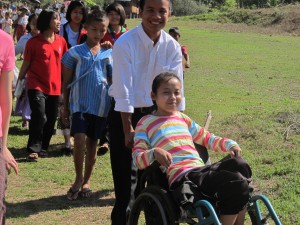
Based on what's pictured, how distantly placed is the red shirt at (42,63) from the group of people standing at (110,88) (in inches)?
0.5

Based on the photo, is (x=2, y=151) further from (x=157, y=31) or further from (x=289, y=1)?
(x=289, y=1)

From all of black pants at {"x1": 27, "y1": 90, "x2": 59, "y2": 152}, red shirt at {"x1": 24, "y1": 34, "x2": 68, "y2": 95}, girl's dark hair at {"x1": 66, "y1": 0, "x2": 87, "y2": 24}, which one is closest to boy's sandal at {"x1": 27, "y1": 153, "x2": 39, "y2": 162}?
black pants at {"x1": 27, "y1": 90, "x2": 59, "y2": 152}

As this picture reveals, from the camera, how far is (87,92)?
220 inches

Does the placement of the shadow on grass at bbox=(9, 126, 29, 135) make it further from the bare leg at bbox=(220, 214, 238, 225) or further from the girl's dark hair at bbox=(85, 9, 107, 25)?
the bare leg at bbox=(220, 214, 238, 225)

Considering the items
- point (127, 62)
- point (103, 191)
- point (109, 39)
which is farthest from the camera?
point (109, 39)

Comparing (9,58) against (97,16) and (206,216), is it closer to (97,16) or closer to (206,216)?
(206,216)

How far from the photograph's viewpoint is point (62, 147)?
7.68 meters

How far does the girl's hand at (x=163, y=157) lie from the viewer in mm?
3363

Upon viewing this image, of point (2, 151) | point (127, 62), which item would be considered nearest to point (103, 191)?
point (127, 62)

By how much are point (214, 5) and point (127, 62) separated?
7640 cm

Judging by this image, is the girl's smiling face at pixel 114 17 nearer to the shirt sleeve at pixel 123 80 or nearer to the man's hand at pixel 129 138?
the shirt sleeve at pixel 123 80

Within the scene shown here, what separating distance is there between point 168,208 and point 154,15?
1.37 metres

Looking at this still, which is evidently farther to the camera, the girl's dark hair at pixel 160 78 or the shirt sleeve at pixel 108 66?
the shirt sleeve at pixel 108 66

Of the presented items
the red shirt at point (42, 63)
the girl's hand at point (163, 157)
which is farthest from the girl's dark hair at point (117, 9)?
the girl's hand at point (163, 157)
